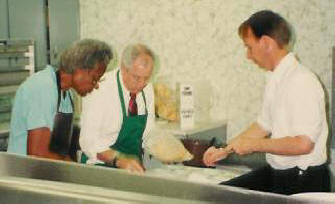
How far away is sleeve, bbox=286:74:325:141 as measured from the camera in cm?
125

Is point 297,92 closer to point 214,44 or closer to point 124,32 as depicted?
point 214,44

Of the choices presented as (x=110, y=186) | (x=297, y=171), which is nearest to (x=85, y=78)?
(x=297, y=171)

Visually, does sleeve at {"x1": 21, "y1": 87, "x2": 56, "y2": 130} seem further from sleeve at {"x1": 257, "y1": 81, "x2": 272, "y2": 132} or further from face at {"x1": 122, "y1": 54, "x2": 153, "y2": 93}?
sleeve at {"x1": 257, "y1": 81, "x2": 272, "y2": 132}

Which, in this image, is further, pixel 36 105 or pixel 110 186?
pixel 36 105

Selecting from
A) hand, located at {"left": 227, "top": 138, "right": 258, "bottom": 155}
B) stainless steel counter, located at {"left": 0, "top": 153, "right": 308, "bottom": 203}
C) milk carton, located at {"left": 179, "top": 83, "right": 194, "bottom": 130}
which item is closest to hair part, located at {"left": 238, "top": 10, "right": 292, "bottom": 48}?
hand, located at {"left": 227, "top": 138, "right": 258, "bottom": 155}

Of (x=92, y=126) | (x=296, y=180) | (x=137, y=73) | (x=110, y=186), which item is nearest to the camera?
(x=110, y=186)

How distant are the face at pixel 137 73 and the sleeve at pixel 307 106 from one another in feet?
1.71

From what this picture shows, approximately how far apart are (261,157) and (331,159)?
251 millimetres

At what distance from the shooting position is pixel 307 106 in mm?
1253

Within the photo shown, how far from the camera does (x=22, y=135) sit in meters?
1.43

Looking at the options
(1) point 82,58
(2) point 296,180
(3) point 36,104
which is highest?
(1) point 82,58

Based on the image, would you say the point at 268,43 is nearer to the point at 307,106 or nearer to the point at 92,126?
the point at 307,106

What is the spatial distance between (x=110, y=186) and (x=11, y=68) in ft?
6.30

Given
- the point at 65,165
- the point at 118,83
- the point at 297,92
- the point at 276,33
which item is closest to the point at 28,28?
the point at 118,83
